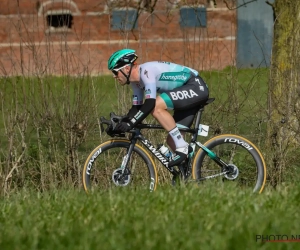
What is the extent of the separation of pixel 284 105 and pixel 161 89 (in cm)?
213

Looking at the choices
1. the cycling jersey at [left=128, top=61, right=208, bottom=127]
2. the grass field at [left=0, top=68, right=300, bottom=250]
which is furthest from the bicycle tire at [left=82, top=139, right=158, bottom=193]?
the grass field at [left=0, top=68, right=300, bottom=250]

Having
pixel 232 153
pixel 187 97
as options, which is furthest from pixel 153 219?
pixel 232 153

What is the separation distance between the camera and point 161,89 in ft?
28.6

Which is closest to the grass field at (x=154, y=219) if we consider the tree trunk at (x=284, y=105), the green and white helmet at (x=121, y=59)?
the green and white helmet at (x=121, y=59)

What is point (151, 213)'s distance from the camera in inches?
268

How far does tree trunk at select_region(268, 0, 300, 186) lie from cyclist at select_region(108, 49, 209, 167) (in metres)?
1.58

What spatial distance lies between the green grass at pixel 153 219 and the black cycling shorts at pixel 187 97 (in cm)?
100

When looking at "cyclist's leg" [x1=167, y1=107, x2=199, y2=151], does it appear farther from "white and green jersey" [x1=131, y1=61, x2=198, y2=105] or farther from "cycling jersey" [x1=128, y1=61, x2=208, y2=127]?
"white and green jersey" [x1=131, y1=61, x2=198, y2=105]

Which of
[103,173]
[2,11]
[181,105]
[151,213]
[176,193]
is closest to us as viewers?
[151,213]

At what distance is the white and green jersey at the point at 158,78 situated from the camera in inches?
330

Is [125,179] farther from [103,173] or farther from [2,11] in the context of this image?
[2,11]

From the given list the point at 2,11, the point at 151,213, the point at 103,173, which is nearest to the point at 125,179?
the point at 103,173

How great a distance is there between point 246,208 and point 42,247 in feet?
5.65

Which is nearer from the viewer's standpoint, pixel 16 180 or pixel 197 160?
pixel 197 160
